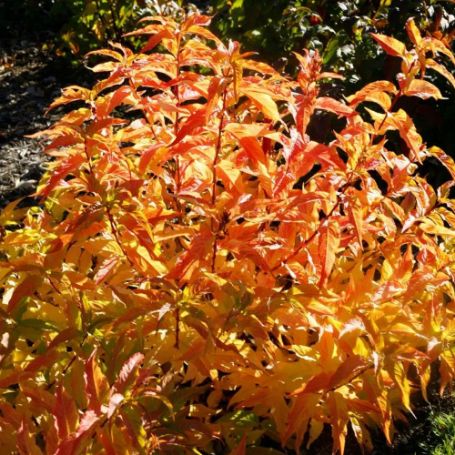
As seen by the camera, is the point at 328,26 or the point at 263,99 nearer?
the point at 263,99

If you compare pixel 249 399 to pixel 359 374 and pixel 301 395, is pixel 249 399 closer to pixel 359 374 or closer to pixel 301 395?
pixel 301 395

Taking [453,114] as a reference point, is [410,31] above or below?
above

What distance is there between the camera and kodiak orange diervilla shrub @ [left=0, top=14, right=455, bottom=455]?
1740 mm

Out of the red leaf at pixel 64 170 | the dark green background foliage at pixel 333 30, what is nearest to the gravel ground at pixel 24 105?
the dark green background foliage at pixel 333 30

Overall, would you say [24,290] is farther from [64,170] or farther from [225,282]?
[225,282]

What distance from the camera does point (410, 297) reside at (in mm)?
1919

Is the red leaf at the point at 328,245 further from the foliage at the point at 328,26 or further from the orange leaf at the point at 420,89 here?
the foliage at the point at 328,26

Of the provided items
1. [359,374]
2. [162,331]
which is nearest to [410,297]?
[359,374]

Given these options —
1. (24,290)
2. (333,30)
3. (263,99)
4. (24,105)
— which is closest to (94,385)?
(24,290)

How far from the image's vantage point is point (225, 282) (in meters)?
1.75

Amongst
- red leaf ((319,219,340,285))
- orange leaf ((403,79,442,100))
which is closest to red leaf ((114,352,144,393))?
red leaf ((319,219,340,285))

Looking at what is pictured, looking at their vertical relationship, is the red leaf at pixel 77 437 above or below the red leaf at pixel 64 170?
below

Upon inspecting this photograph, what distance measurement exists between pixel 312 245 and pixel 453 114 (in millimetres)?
2058

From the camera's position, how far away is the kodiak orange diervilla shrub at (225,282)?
174 cm
